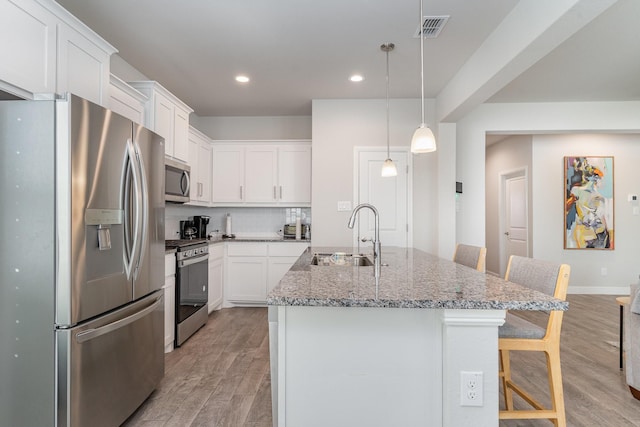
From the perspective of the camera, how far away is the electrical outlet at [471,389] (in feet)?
3.95

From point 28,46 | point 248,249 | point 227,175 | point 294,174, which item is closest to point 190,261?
point 248,249

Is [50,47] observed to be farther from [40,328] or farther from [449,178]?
[449,178]

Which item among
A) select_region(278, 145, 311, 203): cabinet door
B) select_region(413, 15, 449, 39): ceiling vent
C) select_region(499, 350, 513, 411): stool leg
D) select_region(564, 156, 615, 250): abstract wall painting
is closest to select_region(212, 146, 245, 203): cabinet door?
select_region(278, 145, 311, 203): cabinet door

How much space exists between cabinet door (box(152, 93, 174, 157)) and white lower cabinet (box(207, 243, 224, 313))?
128 cm

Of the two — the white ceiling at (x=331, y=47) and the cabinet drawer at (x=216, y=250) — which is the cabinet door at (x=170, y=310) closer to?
the cabinet drawer at (x=216, y=250)

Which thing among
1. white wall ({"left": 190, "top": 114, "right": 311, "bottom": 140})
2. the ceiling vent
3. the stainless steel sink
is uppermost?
the ceiling vent

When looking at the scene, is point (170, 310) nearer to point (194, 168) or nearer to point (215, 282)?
point (215, 282)

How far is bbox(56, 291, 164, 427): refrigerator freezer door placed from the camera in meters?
1.47

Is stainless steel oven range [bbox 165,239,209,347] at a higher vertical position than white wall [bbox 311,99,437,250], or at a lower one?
lower

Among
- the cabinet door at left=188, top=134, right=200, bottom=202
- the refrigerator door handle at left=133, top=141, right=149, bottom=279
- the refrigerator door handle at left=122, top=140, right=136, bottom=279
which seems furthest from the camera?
the cabinet door at left=188, top=134, right=200, bottom=202

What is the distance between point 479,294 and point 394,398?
53 cm

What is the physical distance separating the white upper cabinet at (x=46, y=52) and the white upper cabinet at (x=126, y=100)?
0.25 meters

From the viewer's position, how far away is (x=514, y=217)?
244 inches

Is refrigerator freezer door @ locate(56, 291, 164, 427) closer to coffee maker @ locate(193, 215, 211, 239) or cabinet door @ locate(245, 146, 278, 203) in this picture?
coffee maker @ locate(193, 215, 211, 239)
